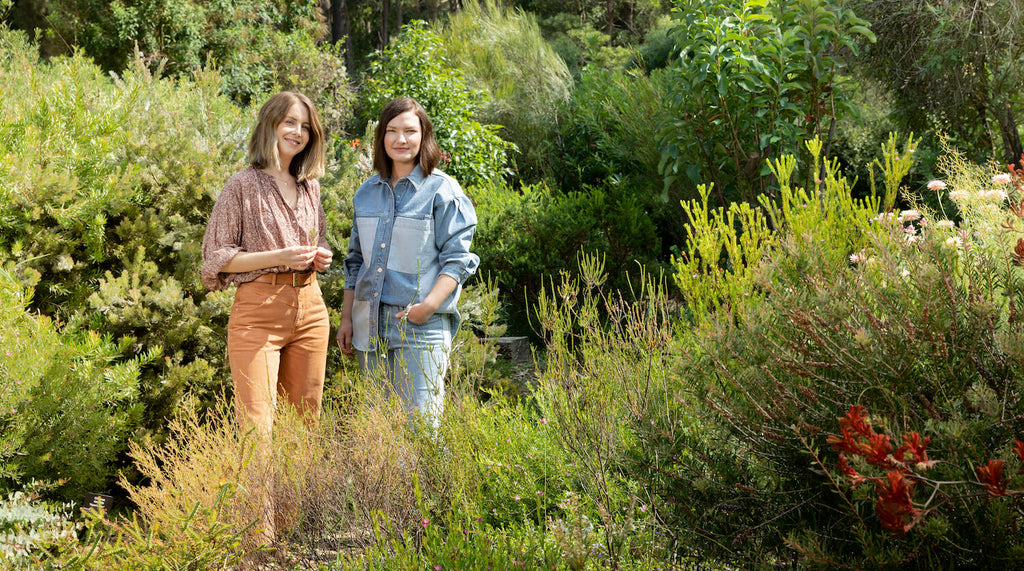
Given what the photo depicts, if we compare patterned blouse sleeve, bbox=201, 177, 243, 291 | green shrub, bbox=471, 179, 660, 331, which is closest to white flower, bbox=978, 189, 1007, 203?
green shrub, bbox=471, 179, 660, 331

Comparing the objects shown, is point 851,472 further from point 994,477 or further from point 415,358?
point 415,358

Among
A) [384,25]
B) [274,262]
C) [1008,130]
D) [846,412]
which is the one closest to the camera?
[846,412]

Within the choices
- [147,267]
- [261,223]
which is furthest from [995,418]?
[147,267]

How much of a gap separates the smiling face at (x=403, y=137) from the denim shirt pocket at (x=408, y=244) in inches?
10.3

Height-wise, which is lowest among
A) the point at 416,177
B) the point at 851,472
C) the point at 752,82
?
the point at 851,472

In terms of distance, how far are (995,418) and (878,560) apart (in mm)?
394

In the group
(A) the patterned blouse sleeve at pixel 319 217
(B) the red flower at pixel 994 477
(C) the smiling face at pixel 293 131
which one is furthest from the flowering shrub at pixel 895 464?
(C) the smiling face at pixel 293 131

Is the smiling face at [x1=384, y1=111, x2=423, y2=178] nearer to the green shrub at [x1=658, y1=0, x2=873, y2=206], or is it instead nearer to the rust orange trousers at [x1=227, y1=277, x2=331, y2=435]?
the rust orange trousers at [x1=227, y1=277, x2=331, y2=435]

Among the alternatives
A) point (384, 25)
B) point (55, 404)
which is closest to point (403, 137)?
point (55, 404)

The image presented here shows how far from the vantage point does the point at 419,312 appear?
2.92 m

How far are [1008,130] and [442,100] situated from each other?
6.47 metres

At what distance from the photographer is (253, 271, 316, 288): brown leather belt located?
291 centimetres

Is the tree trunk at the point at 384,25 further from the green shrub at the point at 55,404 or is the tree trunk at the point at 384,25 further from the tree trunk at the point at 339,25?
the green shrub at the point at 55,404

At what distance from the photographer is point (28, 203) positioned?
3.61 metres
